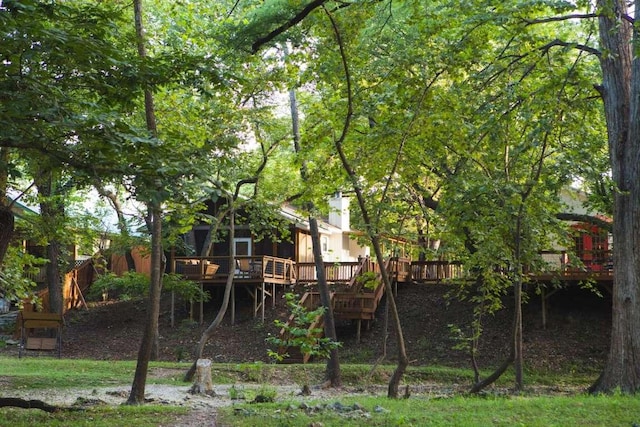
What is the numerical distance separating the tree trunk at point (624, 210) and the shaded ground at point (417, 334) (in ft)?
24.8

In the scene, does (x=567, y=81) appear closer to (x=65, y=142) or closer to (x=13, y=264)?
(x=65, y=142)

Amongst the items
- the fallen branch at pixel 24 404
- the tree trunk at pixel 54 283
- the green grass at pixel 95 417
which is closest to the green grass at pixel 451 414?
the green grass at pixel 95 417

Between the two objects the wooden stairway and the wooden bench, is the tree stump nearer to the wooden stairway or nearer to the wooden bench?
the wooden bench

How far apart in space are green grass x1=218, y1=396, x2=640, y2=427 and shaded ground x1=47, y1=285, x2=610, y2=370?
11.2 m

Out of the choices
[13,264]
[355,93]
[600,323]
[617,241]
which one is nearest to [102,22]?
[355,93]

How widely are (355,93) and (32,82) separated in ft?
19.2

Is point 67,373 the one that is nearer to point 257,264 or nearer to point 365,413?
point 365,413

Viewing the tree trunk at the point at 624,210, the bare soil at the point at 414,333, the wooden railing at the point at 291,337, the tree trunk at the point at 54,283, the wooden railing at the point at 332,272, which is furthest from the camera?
the wooden railing at the point at 332,272

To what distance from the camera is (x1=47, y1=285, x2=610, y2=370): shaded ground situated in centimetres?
2217

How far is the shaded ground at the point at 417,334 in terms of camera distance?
2217cm

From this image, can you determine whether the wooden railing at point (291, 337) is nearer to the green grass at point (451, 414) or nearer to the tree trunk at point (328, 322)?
the tree trunk at point (328, 322)

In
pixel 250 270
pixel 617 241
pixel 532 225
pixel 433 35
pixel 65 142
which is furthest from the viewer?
pixel 250 270

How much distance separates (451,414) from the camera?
944 centimetres

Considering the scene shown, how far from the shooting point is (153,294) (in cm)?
1195
